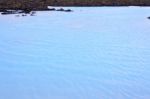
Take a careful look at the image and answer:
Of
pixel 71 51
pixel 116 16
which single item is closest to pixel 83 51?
pixel 71 51

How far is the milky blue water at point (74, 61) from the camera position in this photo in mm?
7539

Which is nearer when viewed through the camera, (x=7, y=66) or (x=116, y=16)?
(x=7, y=66)

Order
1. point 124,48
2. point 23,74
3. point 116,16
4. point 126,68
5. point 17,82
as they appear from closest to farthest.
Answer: point 17,82 < point 23,74 < point 126,68 < point 124,48 < point 116,16

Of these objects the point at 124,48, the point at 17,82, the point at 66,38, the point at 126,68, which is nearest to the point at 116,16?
the point at 66,38

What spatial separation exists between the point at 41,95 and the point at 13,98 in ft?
1.62

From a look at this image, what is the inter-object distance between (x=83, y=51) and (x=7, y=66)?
251 centimetres

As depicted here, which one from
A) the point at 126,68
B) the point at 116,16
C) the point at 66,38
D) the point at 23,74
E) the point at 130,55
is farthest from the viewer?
the point at 116,16

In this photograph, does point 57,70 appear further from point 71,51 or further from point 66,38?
point 66,38

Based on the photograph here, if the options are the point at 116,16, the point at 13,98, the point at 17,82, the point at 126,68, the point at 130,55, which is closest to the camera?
the point at 13,98

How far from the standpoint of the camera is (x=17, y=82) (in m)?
8.16

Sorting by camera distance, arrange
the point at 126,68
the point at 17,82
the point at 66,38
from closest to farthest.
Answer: the point at 17,82 < the point at 126,68 < the point at 66,38

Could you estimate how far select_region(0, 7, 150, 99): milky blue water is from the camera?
7.54 meters

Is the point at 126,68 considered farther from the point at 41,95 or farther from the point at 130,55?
the point at 41,95

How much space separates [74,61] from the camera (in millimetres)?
9914
